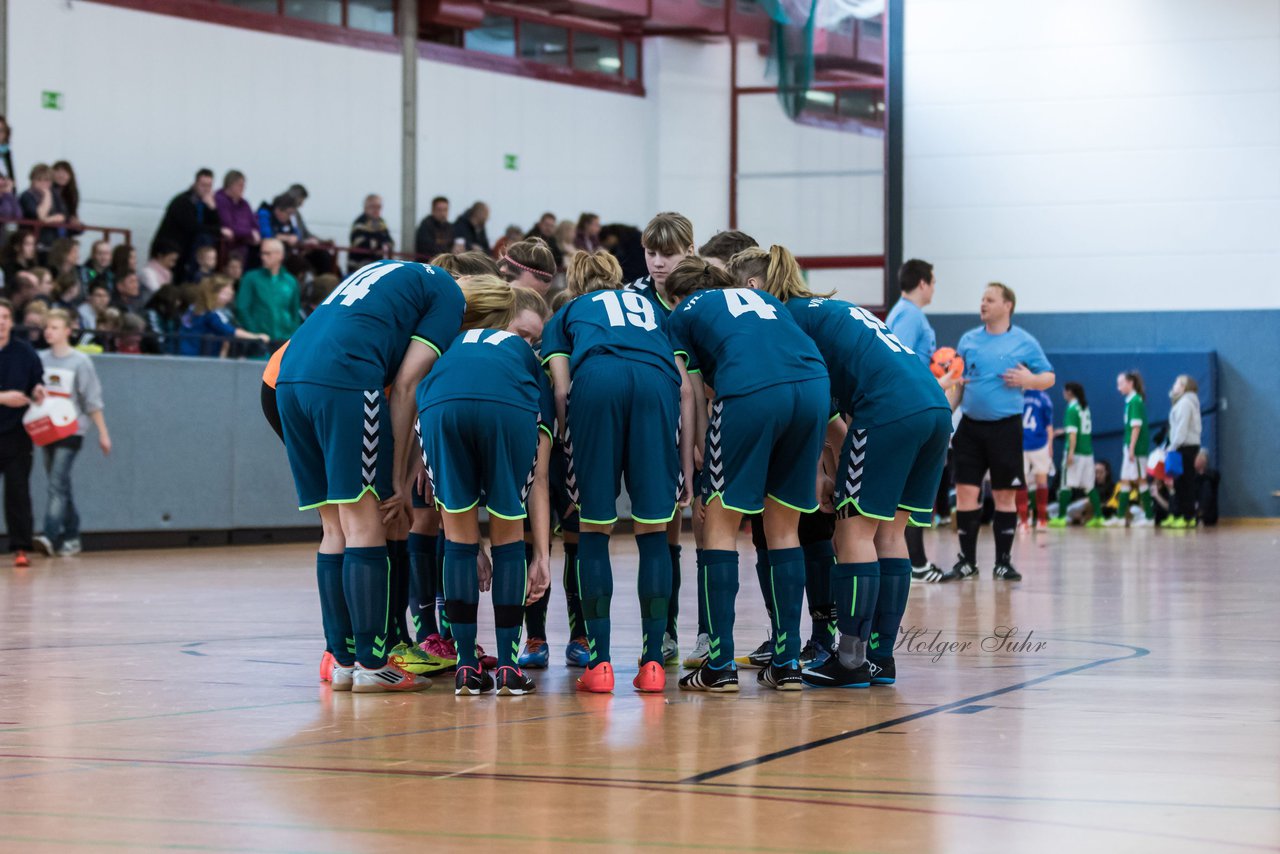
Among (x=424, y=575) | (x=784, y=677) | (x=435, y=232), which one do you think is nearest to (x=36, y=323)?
(x=435, y=232)

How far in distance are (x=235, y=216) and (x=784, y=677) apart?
12.9 metres

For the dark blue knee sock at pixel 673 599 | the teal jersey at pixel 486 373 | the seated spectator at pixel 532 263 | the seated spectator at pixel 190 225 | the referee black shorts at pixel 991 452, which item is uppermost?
the seated spectator at pixel 190 225

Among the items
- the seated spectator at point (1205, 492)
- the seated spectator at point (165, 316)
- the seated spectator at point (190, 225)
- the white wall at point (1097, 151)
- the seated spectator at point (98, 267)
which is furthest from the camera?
the white wall at point (1097, 151)

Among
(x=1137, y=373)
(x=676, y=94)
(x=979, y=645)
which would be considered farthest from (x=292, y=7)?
(x=979, y=645)

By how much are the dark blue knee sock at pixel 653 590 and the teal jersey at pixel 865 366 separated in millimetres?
857

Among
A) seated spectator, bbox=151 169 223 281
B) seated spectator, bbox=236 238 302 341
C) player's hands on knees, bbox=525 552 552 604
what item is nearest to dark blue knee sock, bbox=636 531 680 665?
player's hands on knees, bbox=525 552 552 604

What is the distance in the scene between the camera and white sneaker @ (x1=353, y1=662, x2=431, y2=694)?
598 centimetres

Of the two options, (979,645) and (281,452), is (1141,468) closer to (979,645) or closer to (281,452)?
(281,452)

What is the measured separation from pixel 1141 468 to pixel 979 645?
14443 millimetres

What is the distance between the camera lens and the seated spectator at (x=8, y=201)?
609 inches

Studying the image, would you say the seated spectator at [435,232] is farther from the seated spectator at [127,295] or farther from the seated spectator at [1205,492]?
the seated spectator at [1205,492]

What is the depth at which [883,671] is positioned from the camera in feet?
20.6

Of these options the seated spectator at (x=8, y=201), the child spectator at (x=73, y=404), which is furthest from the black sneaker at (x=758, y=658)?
the seated spectator at (x=8, y=201)

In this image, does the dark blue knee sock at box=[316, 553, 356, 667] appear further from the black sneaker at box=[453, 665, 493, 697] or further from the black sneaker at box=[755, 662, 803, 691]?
the black sneaker at box=[755, 662, 803, 691]
